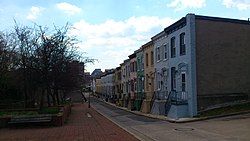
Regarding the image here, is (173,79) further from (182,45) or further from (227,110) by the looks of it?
(227,110)

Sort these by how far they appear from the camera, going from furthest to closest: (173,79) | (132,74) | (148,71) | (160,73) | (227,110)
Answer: (132,74), (148,71), (160,73), (173,79), (227,110)

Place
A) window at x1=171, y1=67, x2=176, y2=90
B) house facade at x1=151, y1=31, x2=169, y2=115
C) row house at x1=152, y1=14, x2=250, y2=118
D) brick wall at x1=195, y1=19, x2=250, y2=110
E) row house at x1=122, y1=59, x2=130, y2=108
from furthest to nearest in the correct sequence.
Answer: row house at x1=122, y1=59, x2=130, y2=108 → house facade at x1=151, y1=31, x2=169, y2=115 → window at x1=171, y1=67, x2=176, y2=90 → brick wall at x1=195, y1=19, x2=250, y2=110 → row house at x1=152, y1=14, x2=250, y2=118

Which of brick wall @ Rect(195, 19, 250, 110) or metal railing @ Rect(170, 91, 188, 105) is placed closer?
brick wall @ Rect(195, 19, 250, 110)

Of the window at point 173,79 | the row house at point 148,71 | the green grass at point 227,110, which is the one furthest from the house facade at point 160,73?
the green grass at point 227,110

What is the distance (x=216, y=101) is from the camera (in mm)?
31328

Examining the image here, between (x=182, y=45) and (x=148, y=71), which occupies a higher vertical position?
(x=182, y=45)

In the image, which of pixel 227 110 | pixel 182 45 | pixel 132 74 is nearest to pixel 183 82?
pixel 182 45

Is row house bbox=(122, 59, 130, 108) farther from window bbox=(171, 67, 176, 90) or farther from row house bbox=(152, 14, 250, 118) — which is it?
row house bbox=(152, 14, 250, 118)

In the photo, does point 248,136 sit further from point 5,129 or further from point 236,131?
point 5,129

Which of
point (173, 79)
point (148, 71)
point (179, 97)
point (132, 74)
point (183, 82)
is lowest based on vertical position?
point (179, 97)

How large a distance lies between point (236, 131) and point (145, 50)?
3257 cm

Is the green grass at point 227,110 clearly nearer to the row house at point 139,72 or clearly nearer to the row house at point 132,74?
the row house at point 139,72

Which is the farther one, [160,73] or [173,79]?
[160,73]

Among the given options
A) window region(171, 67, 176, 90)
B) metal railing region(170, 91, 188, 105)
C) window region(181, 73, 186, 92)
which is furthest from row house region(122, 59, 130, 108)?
window region(181, 73, 186, 92)
